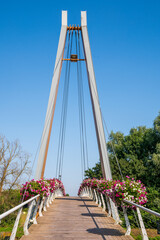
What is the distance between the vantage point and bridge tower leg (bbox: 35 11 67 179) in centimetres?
1002

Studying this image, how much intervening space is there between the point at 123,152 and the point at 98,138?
25.2m

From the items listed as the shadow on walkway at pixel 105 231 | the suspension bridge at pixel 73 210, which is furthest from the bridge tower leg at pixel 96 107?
the shadow on walkway at pixel 105 231

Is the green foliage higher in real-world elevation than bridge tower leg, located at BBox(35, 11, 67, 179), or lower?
higher

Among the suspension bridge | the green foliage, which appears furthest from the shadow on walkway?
the green foliage

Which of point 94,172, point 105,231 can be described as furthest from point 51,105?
point 94,172

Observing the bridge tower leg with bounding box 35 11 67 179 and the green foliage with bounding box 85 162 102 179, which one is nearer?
the bridge tower leg with bounding box 35 11 67 179

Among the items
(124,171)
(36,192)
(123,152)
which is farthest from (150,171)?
(36,192)

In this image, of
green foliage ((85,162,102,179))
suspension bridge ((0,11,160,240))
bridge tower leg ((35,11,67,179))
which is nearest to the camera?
suspension bridge ((0,11,160,240))

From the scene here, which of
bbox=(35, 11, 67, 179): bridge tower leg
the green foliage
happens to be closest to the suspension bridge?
bbox=(35, 11, 67, 179): bridge tower leg

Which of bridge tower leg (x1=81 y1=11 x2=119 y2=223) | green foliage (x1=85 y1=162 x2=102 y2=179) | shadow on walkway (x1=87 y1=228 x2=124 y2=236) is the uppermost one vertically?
green foliage (x1=85 y1=162 x2=102 y2=179)

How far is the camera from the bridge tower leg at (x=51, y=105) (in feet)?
32.9

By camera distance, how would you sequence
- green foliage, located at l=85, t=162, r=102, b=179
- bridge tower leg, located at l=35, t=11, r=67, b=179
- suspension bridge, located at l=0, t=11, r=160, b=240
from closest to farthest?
1. suspension bridge, located at l=0, t=11, r=160, b=240
2. bridge tower leg, located at l=35, t=11, r=67, b=179
3. green foliage, located at l=85, t=162, r=102, b=179

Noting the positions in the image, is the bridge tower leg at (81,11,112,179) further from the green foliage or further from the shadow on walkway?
the green foliage

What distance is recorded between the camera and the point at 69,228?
5871 millimetres
